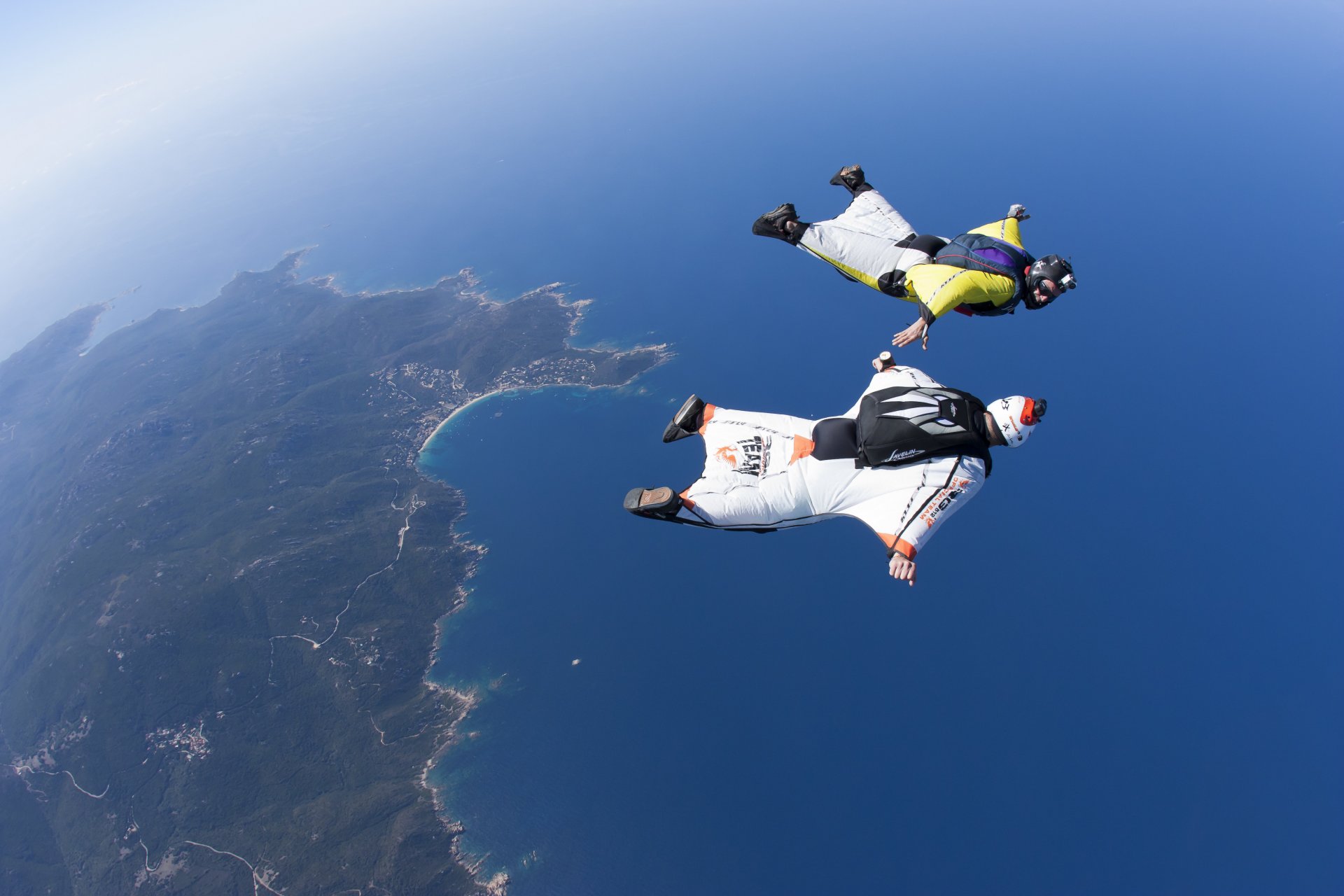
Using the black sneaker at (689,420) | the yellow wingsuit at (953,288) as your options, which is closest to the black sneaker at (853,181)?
the yellow wingsuit at (953,288)

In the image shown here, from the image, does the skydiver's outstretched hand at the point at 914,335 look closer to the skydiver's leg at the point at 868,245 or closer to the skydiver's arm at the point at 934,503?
the skydiver's leg at the point at 868,245

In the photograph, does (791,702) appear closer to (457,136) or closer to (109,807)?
(109,807)

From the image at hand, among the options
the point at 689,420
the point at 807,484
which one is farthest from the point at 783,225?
the point at 807,484

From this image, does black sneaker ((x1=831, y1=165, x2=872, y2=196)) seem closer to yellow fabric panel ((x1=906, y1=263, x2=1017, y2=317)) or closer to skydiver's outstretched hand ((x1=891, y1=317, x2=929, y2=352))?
yellow fabric panel ((x1=906, y1=263, x2=1017, y2=317))

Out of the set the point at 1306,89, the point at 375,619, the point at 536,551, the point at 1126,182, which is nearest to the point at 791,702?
the point at 536,551

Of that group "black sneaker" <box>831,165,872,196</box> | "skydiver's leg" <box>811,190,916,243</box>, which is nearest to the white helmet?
"skydiver's leg" <box>811,190,916,243</box>

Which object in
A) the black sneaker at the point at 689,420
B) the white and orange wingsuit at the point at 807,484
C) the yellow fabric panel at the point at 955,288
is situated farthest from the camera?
the black sneaker at the point at 689,420
